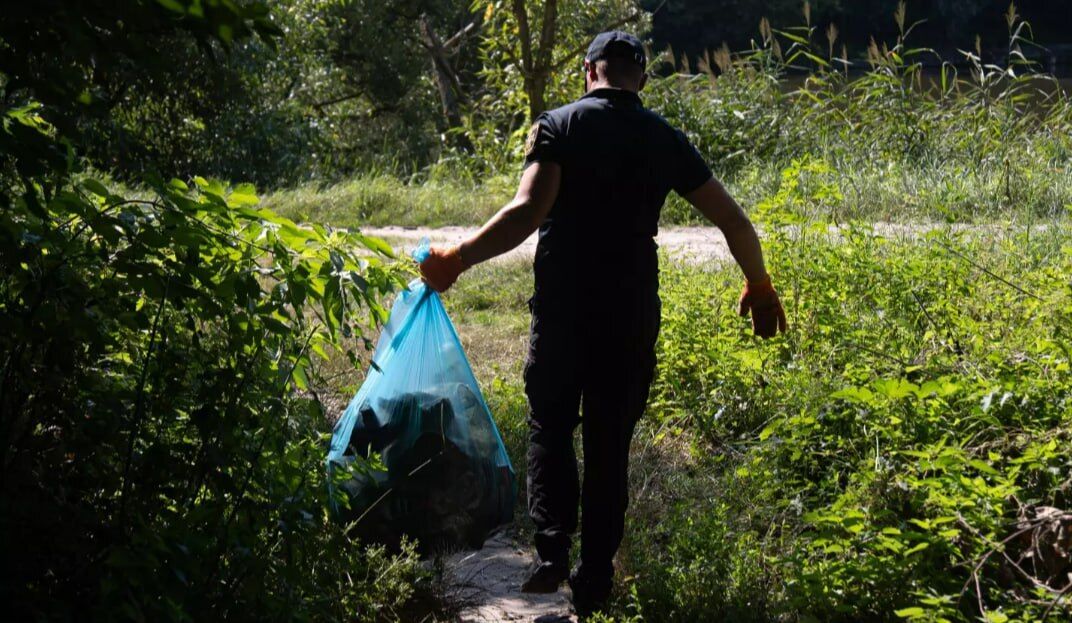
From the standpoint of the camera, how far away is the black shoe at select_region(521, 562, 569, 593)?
3.44m

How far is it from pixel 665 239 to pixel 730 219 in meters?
4.93

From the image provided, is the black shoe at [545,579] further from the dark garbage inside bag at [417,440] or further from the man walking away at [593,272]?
the dark garbage inside bag at [417,440]

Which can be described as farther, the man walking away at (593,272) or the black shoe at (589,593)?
the black shoe at (589,593)

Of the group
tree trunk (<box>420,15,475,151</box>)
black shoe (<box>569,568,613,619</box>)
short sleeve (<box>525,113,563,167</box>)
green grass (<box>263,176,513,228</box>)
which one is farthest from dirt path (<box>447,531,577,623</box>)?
tree trunk (<box>420,15,475,151</box>)

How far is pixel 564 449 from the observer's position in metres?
3.48

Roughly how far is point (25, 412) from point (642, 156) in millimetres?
1701

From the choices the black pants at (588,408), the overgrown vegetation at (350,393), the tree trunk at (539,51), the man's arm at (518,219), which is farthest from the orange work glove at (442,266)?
the tree trunk at (539,51)

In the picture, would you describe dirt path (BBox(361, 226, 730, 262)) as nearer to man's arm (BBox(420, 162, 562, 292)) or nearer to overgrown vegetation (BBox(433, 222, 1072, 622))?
overgrown vegetation (BBox(433, 222, 1072, 622))

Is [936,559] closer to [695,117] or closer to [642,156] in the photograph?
[642,156]

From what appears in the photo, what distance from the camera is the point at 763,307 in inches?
146

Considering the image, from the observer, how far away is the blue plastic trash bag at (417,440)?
149 inches

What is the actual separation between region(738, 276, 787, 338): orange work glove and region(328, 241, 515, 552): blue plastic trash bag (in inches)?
35.1

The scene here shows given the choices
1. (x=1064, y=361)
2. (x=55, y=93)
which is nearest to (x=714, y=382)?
(x=1064, y=361)

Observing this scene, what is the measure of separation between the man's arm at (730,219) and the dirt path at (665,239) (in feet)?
11.2
